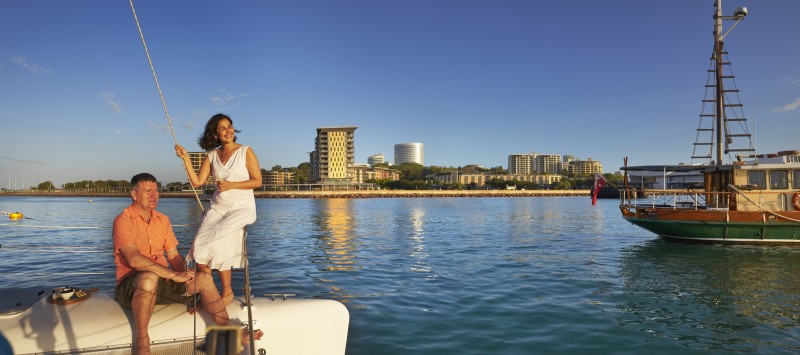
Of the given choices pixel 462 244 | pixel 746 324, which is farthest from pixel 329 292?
pixel 462 244

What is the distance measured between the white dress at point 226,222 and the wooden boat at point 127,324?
68 centimetres

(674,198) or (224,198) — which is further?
(674,198)

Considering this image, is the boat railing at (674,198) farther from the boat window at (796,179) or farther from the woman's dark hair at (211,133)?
the woman's dark hair at (211,133)

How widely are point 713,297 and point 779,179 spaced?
1725 cm

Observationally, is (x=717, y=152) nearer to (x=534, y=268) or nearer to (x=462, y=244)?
(x=462, y=244)

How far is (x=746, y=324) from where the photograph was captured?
29.6 feet

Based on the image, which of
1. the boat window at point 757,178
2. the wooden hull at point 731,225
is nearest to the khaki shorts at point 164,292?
the wooden hull at point 731,225

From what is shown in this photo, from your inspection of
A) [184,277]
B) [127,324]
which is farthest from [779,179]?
[127,324]

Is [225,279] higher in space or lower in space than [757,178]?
lower

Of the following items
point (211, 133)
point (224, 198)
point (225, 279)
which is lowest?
point (225, 279)

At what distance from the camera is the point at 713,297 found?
1158cm

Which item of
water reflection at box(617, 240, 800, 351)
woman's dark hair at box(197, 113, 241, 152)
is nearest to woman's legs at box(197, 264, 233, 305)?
woman's dark hair at box(197, 113, 241, 152)

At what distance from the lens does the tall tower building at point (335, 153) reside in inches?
7195

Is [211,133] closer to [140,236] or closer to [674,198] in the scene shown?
[140,236]
